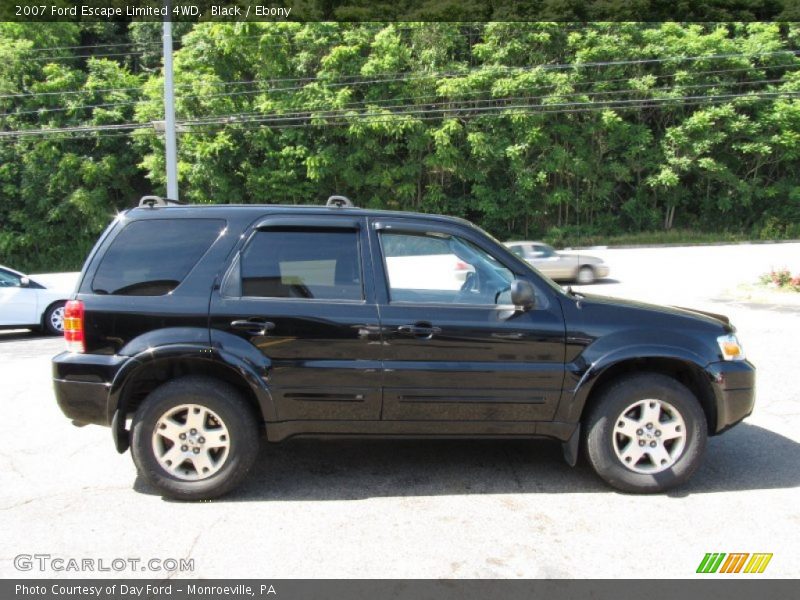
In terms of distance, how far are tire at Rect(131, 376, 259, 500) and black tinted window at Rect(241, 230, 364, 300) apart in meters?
0.74

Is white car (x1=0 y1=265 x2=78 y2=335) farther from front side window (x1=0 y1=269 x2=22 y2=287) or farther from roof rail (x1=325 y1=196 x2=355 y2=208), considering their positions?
roof rail (x1=325 y1=196 x2=355 y2=208)

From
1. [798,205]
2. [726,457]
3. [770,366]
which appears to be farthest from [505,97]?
[726,457]

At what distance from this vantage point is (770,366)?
26.8 ft

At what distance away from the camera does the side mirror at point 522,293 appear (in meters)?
4.16

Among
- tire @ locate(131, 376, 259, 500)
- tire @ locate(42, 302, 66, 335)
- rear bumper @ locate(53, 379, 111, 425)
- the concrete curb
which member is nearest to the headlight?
tire @ locate(131, 376, 259, 500)

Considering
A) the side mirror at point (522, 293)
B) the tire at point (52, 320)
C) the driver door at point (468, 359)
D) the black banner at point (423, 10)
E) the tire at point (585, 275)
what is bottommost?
the tire at point (585, 275)

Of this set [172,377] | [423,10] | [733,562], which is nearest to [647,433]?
[733,562]

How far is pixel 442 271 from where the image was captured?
4.62m

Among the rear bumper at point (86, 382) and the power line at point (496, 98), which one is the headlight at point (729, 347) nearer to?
the rear bumper at point (86, 382)

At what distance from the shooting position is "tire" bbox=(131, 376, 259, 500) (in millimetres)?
4188

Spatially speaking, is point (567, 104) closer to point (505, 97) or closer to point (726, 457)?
point (505, 97)

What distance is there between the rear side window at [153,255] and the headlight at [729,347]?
3.40 meters
